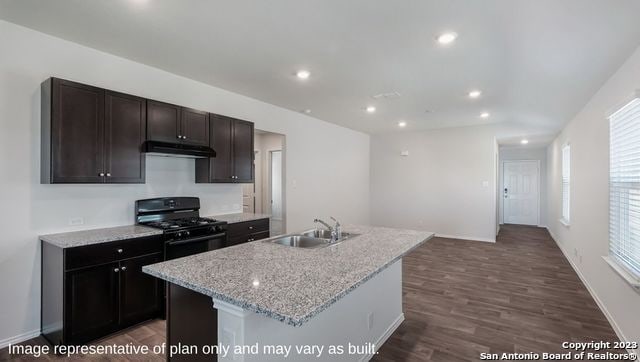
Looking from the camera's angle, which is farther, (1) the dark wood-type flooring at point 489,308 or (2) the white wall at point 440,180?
(2) the white wall at point 440,180

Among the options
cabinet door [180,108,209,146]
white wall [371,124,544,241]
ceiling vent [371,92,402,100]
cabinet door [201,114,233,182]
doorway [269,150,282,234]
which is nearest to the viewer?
cabinet door [180,108,209,146]

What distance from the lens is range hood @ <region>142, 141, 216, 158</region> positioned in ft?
10.0

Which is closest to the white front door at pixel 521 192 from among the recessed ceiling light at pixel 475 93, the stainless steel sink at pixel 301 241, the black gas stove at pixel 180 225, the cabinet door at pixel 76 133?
the recessed ceiling light at pixel 475 93

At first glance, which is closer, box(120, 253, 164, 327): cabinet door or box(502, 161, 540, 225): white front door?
box(120, 253, 164, 327): cabinet door

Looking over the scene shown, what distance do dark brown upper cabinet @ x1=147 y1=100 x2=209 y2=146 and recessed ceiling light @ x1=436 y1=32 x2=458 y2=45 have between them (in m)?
2.61

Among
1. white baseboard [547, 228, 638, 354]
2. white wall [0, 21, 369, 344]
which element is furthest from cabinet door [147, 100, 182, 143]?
white baseboard [547, 228, 638, 354]

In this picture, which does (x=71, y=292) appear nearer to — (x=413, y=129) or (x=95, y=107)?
(x=95, y=107)

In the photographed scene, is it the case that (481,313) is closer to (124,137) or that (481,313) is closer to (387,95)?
(387,95)

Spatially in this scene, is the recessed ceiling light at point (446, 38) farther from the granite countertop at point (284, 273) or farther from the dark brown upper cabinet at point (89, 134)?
the dark brown upper cabinet at point (89, 134)

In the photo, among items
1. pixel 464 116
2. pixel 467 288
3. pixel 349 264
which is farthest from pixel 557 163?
pixel 349 264

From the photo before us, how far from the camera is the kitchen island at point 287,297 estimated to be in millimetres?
1369

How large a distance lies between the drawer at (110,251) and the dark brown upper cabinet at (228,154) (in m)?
1.08

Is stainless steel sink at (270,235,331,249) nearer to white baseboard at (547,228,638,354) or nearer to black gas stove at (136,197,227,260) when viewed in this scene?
black gas stove at (136,197,227,260)

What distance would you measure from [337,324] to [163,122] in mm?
2640
